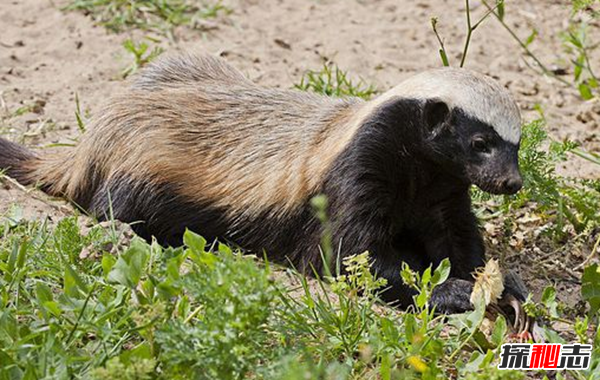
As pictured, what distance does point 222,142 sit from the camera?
555 centimetres

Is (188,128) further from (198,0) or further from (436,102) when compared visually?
(198,0)

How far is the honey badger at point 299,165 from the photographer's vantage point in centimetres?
499

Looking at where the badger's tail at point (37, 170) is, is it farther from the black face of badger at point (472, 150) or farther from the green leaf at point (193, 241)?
Result: the black face of badger at point (472, 150)

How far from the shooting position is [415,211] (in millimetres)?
5395

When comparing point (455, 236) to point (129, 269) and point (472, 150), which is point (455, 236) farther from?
point (129, 269)

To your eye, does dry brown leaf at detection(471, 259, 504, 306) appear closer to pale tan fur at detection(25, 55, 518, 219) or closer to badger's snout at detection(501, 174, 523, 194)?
badger's snout at detection(501, 174, 523, 194)

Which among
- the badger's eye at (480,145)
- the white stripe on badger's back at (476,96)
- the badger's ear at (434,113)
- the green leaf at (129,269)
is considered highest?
the white stripe on badger's back at (476,96)

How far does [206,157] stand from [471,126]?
146 cm

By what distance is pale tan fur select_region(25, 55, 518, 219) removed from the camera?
529 centimetres

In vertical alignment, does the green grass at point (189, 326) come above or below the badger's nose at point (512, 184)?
below

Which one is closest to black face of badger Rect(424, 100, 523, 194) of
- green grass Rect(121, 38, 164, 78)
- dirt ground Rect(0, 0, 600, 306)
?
dirt ground Rect(0, 0, 600, 306)

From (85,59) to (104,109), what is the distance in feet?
5.67

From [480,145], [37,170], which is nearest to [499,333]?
[480,145]

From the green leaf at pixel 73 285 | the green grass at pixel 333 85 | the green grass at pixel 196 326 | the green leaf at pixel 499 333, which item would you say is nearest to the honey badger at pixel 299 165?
the green leaf at pixel 499 333
